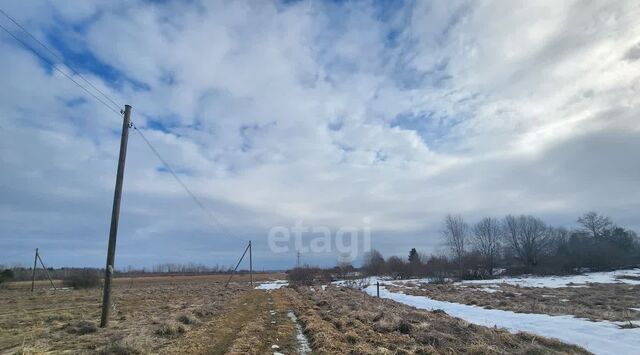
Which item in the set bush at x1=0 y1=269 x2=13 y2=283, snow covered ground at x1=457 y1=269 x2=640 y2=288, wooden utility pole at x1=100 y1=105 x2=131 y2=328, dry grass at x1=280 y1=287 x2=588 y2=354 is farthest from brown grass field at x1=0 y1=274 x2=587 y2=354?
bush at x1=0 y1=269 x2=13 y2=283

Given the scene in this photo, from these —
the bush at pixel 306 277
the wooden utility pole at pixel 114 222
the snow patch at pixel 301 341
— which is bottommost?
the bush at pixel 306 277

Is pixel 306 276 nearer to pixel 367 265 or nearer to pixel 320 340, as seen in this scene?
pixel 367 265

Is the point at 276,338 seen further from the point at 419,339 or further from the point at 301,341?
the point at 419,339

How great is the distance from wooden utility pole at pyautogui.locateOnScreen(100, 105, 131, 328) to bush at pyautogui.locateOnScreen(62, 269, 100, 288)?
37.0 meters

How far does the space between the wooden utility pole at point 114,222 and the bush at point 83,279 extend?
121ft

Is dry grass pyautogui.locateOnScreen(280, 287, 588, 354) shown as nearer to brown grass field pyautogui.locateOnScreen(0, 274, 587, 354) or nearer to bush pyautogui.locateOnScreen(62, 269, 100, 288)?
brown grass field pyautogui.locateOnScreen(0, 274, 587, 354)

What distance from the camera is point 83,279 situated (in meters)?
44.7

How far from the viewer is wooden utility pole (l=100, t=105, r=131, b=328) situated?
1370 centimetres

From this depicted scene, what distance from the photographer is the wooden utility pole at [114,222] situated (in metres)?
13.7

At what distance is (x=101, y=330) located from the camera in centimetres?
1294

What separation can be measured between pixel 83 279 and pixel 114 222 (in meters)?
37.9

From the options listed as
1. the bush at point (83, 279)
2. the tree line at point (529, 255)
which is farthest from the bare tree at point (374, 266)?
the bush at point (83, 279)

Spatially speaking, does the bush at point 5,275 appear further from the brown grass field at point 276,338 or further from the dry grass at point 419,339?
the dry grass at point 419,339

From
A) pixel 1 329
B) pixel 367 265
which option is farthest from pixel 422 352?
pixel 367 265
